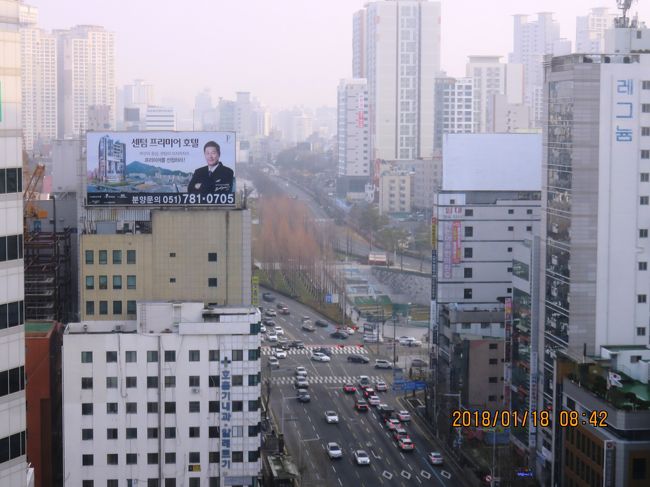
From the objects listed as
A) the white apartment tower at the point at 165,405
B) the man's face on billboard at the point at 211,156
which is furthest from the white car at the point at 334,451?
the man's face on billboard at the point at 211,156

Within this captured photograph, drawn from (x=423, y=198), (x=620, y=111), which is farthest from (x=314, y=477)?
(x=423, y=198)

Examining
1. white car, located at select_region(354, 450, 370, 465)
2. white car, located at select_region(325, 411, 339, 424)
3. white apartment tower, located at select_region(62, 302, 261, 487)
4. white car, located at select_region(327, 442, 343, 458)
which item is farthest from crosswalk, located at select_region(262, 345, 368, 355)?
white apartment tower, located at select_region(62, 302, 261, 487)

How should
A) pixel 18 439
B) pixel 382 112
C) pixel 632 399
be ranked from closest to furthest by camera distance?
pixel 18 439
pixel 632 399
pixel 382 112

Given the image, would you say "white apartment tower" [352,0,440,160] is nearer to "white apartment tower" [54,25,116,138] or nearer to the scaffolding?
"white apartment tower" [54,25,116,138]

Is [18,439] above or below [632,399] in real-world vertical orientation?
above

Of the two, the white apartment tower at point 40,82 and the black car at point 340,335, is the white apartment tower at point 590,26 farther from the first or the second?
the black car at point 340,335

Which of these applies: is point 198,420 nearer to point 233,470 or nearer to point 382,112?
point 233,470

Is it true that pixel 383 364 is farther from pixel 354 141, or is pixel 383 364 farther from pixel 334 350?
pixel 354 141
